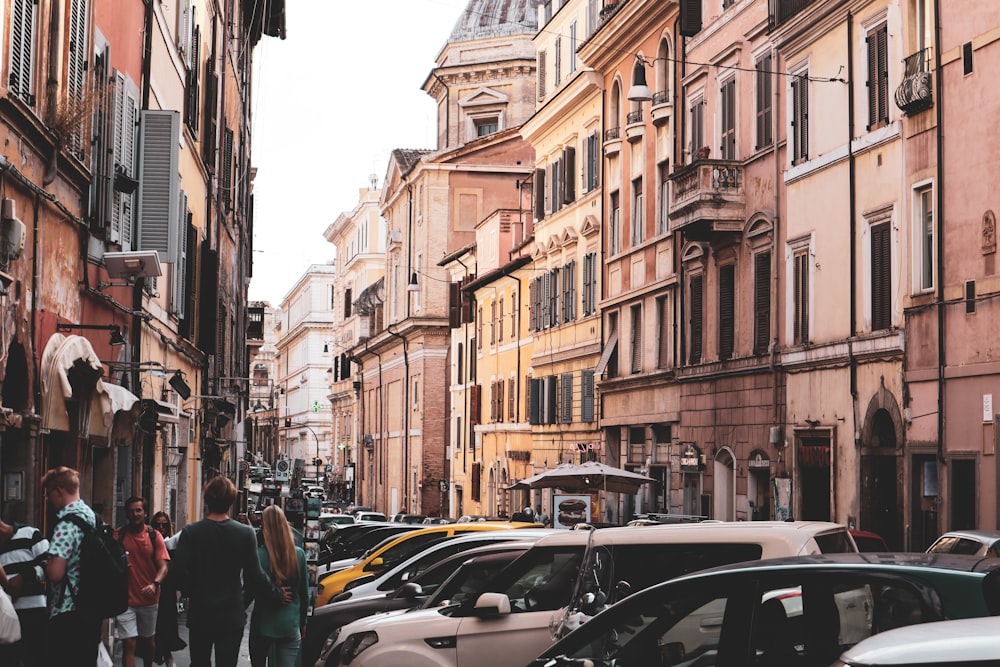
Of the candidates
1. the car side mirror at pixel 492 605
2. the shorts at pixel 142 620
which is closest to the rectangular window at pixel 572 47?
the shorts at pixel 142 620

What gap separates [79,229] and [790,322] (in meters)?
16.1

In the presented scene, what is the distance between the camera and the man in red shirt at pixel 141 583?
13.9m

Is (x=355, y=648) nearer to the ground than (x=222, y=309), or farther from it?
nearer to the ground

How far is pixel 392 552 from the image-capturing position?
68.6ft

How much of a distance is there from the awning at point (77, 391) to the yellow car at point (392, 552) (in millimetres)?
5091

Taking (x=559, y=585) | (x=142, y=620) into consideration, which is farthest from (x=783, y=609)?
(x=142, y=620)

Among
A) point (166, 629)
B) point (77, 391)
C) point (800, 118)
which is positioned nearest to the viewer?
point (166, 629)

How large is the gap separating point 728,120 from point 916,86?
29.0 ft

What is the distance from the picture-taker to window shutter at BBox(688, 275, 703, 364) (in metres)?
33.9

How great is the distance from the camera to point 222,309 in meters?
37.0

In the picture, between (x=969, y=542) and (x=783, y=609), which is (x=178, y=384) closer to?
(x=969, y=542)

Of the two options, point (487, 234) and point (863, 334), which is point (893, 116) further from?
point (487, 234)

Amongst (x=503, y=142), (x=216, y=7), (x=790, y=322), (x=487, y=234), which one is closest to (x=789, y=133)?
(x=790, y=322)

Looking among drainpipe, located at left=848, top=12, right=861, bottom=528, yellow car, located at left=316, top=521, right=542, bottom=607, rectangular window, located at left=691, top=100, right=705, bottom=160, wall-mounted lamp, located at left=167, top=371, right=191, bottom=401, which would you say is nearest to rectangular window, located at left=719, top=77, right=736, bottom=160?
rectangular window, located at left=691, top=100, right=705, bottom=160
